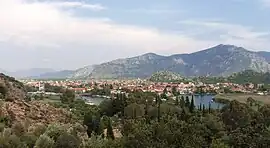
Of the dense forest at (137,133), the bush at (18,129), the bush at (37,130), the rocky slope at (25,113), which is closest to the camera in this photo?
the dense forest at (137,133)

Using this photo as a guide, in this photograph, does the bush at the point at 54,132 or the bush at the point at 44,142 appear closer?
the bush at the point at 44,142

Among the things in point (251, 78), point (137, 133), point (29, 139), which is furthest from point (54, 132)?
point (251, 78)

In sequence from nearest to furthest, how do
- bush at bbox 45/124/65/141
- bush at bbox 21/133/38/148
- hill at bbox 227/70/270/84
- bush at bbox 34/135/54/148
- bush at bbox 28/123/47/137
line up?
bush at bbox 34/135/54/148 < bush at bbox 21/133/38/148 < bush at bbox 45/124/65/141 < bush at bbox 28/123/47/137 < hill at bbox 227/70/270/84

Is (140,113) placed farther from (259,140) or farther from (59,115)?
(259,140)

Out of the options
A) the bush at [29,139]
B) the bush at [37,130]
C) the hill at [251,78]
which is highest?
the hill at [251,78]

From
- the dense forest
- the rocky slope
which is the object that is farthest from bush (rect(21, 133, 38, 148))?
the rocky slope

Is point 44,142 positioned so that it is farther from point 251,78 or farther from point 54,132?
point 251,78

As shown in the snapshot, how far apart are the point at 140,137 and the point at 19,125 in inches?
561

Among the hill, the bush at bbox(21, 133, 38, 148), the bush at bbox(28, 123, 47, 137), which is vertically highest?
the hill

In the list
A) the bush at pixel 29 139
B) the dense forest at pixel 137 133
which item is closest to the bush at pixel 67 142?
the dense forest at pixel 137 133

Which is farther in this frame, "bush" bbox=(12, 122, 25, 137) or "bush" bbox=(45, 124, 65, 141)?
"bush" bbox=(12, 122, 25, 137)

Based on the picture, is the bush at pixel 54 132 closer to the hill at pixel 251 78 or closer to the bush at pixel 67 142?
the bush at pixel 67 142

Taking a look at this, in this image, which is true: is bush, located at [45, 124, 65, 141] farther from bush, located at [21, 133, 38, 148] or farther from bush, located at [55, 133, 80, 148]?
bush, located at [55, 133, 80, 148]

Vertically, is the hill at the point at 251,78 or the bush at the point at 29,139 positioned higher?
the hill at the point at 251,78
